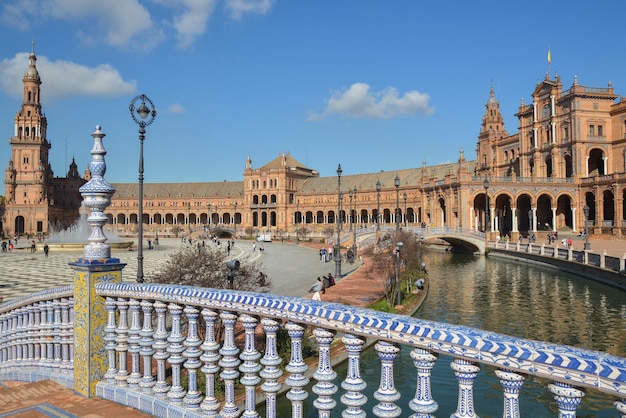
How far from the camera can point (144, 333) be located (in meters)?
4.75

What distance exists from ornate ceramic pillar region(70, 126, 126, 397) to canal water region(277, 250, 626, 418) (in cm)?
240

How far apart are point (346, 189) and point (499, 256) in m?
57.9

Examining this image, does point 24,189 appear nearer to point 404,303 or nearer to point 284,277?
point 284,277

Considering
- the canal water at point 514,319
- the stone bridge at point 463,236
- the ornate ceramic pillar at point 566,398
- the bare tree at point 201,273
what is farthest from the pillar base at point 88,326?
the stone bridge at point 463,236

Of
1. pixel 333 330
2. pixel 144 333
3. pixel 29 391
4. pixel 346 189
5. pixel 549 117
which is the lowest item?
pixel 29 391

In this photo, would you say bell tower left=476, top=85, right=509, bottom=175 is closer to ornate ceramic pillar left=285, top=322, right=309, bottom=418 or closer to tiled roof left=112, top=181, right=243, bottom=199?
tiled roof left=112, top=181, right=243, bottom=199

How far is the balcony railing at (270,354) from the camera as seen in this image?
2414mm

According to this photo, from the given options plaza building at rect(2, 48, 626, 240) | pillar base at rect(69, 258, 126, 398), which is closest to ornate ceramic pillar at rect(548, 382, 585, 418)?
pillar base at rect(69, 258, 126, 398)

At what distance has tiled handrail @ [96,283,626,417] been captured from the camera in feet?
7.72

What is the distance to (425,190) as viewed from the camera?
71.6 meters

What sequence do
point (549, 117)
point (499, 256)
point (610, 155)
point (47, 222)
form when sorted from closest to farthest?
point (499, 256) < point (610, 155) < point (549, 117) < point (47, 222)

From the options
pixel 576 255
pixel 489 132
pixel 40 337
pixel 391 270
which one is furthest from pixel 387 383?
pixel 489 132

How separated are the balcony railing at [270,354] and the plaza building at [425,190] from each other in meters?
30.6

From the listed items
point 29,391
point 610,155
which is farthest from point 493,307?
point 610,155
